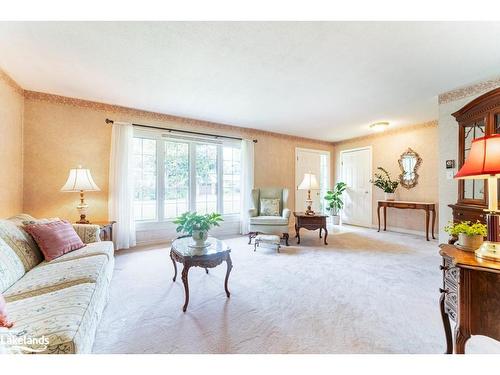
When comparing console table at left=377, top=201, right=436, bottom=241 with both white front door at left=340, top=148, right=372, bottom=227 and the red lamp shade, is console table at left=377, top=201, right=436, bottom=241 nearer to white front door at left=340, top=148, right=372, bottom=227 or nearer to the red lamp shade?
white front door at left=340, top=148, right=372, bottom=227

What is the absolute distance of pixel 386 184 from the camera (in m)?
5.16

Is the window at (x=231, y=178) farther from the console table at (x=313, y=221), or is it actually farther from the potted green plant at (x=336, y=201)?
the potted green plant at (x=336, y=201)

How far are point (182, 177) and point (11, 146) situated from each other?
2.33 metres

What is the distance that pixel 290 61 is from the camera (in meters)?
2.37

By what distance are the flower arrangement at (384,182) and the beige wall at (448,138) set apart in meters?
1.83

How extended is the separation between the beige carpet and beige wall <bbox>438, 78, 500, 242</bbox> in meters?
0.84

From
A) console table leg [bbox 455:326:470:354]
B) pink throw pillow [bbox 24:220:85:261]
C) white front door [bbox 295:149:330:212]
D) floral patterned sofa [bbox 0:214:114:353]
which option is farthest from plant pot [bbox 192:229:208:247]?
white front door [bbox 295:149:330:212]

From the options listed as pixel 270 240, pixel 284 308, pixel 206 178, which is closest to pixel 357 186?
pixel 270 240

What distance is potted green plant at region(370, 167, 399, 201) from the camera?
512 centimetres

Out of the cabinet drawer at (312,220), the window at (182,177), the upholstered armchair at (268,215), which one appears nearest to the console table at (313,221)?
the cabinet drawer at (312,220)

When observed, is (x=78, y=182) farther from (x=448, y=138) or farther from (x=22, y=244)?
(x=448, y=138)

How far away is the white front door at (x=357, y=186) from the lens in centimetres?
578
